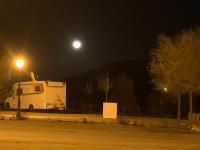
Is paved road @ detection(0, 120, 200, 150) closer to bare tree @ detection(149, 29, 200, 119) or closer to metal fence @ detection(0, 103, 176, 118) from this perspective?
bare tree @ detection(149, 29, 200, 119)

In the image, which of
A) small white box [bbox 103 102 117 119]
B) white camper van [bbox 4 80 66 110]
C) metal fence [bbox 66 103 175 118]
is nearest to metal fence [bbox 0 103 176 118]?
metal fence [bbox 66 103 175 118]

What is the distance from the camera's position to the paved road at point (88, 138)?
23266 millimetres

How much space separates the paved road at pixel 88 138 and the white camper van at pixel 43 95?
737 inches

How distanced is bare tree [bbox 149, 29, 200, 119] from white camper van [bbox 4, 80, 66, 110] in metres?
10.6

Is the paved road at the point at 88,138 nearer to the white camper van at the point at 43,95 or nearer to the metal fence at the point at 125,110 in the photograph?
the white camper van at the point at 43,95

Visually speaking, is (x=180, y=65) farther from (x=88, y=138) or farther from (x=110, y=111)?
(x=88, y=138)

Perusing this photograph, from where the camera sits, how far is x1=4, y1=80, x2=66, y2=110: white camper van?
177ft

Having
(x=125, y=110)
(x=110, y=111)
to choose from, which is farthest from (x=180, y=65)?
(x=125, y=110)

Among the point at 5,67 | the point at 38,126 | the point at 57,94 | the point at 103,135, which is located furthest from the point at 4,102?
the point at 103,135

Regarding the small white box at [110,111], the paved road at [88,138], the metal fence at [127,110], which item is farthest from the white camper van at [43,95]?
the paved road at [88,138]

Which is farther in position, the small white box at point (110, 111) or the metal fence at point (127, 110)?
the metal fence at point (127, 110)

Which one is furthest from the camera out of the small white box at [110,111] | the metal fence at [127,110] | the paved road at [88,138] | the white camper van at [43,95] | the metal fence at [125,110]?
the metal fence at [127,110]

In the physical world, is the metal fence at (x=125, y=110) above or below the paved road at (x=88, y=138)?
above

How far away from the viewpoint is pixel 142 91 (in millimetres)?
86875
